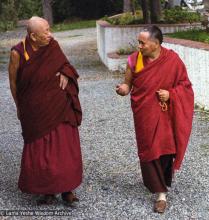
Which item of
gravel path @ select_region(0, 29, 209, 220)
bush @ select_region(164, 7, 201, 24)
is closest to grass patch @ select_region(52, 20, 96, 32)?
bush @ select_region(164, 7, 201, 24)

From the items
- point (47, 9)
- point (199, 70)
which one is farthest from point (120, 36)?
point (47, 9)

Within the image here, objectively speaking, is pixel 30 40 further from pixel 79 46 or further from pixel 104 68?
pixel 79 46

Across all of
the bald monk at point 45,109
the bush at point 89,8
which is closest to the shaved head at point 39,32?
the bald monk at point 45,109

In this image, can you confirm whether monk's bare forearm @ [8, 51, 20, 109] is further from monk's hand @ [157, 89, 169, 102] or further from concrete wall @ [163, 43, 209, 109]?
concrete wall @ [163, 43, 209, 109]

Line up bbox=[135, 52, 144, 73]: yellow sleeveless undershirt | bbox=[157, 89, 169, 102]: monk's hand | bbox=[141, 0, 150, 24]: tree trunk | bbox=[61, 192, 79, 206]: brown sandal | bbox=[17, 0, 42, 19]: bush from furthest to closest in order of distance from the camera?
bbox=[17, 0, 42, 19]: bush
bbox=[141, 0, 150, 24]: tree trunk
bbox=[61, 192, 79, 206]: brown sandal
bbox=[135, 52, 144, 73]: yellow sleeveless undershirt
bbox=[157, 89, 169, 102]: monk's hand

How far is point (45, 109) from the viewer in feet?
17.6

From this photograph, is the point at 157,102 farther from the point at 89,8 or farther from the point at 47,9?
the point at 89,8

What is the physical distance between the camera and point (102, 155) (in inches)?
288

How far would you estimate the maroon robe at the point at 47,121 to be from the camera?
5.35 meters

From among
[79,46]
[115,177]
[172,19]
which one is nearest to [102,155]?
[115,177]

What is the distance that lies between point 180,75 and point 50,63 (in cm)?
109

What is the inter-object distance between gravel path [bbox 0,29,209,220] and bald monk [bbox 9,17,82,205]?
281 mm

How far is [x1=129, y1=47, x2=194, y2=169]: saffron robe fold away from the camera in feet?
17.4

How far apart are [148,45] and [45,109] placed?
101 cm
